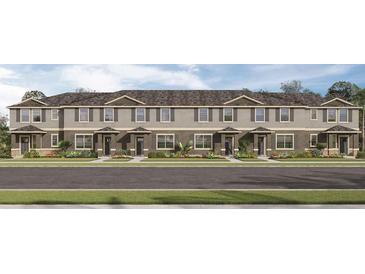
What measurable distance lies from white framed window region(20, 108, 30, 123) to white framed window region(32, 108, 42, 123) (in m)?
0.65

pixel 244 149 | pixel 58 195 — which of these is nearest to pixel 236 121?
pixel 244 149

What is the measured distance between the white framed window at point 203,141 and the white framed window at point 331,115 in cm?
1598

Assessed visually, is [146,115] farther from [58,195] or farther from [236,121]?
[58,195]

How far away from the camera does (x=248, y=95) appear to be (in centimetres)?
4144

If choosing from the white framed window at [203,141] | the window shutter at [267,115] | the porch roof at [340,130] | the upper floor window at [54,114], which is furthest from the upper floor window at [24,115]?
the porch roof at [340,130]

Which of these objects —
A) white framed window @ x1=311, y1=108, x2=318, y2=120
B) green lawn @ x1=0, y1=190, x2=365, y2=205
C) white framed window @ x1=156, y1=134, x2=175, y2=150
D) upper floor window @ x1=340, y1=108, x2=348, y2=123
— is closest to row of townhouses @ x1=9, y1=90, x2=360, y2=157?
white framed window @ x1=156, y1=134, x2=175, y2=150

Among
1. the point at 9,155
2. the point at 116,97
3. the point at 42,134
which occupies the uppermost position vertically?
the point at 116,97

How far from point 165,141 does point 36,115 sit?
17.1 m

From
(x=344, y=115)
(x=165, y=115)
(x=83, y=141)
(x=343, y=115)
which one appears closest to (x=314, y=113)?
(x=343, y=115)

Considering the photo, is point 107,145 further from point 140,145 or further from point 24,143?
point 24,143

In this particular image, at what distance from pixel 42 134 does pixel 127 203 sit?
34092 mm

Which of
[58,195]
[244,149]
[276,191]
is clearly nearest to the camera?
[58,195]

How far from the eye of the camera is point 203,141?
39.4 m

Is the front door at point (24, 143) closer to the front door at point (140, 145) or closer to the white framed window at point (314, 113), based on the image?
the front door at point (140, 145)
